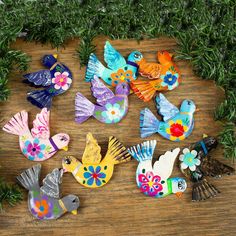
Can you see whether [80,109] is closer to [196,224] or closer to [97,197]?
[97,197]

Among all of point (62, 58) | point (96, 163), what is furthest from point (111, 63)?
point (96, 163)

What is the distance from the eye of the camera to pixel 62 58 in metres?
1.08

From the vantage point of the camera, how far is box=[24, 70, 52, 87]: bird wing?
1051 millimetres

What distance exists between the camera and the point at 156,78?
106cm

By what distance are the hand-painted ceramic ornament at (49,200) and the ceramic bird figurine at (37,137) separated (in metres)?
0.05

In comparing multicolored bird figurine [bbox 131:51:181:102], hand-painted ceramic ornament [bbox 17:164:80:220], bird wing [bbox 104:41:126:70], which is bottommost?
hand-painted ceramic ornament [bbox 17:164:80:220]

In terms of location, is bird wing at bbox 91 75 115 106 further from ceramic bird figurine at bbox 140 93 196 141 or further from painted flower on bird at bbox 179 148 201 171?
painted flower on bird at bbox 179 148 201 171

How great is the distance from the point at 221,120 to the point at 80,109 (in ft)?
1.05

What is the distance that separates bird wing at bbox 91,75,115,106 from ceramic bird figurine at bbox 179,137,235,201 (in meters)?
0.21

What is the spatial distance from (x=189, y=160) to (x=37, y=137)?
34 centimetres

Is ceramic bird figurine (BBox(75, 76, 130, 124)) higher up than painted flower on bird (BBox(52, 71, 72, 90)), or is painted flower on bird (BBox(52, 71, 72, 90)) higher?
painted flower on bird (BBox(52, 71, 72, 90))

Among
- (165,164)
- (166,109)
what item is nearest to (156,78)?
(166,109)

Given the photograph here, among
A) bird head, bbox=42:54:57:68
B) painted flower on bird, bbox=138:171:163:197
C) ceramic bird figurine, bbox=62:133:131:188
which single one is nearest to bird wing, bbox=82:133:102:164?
ceramic bird figurine, bbox=62:133:131:188

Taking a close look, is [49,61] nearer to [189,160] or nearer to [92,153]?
[92,153]
